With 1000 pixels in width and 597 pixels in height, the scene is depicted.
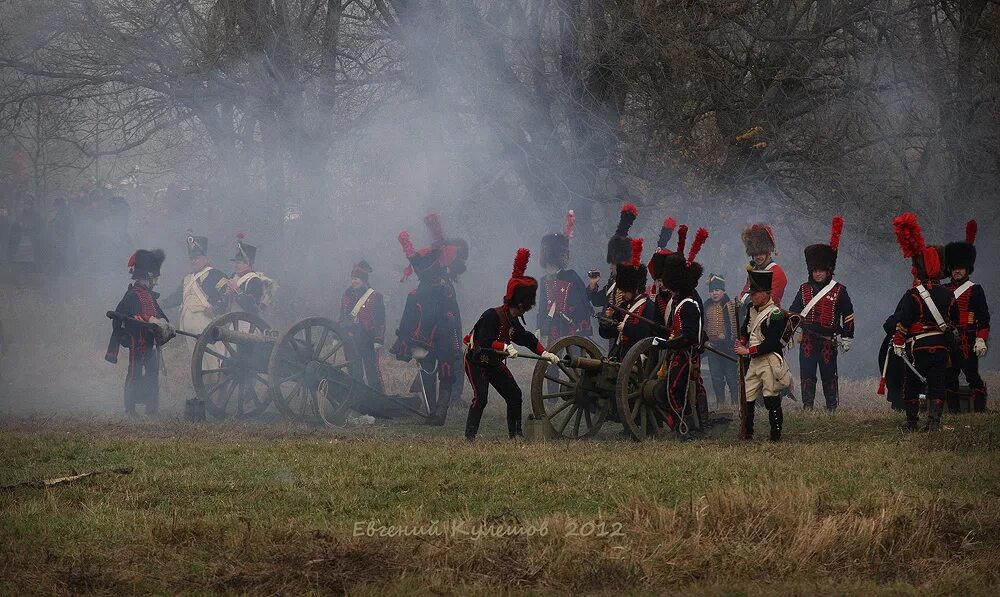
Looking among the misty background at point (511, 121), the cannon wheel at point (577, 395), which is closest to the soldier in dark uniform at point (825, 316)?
the cannon wheel at point (577, 395)

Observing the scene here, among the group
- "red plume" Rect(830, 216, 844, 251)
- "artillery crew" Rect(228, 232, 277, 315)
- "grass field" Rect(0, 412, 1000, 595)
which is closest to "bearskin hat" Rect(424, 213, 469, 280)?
"artillery crew" Rect(228, 232, 277, 315)

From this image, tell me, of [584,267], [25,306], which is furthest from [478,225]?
[25,306]

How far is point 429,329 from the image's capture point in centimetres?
1230

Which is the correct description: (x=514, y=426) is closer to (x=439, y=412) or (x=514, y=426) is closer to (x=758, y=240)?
(x=439, y=412)

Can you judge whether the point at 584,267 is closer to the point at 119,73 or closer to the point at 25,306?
the point at 119,73

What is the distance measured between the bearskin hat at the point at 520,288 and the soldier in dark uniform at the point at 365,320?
3.84m

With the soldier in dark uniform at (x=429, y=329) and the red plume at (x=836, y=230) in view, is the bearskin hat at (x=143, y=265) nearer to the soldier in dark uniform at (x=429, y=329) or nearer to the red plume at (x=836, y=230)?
the soldier in dark uniform at (x=429, y=329)

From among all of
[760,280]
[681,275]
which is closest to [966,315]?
[760,280]

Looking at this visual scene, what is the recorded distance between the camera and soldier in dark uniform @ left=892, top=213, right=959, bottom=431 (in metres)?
9.08

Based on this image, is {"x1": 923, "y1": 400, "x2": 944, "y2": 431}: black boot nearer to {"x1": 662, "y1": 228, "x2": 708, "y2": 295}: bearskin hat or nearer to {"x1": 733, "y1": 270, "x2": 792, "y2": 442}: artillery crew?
{"x1": 733, "y1": 270, "x2": 792, "y2": 442}: artillery crew

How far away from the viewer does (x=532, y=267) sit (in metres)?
18.4

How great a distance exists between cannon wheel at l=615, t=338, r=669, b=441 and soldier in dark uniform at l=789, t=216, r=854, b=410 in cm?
217

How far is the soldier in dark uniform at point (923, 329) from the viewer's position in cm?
908

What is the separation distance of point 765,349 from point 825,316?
2.53 metres
